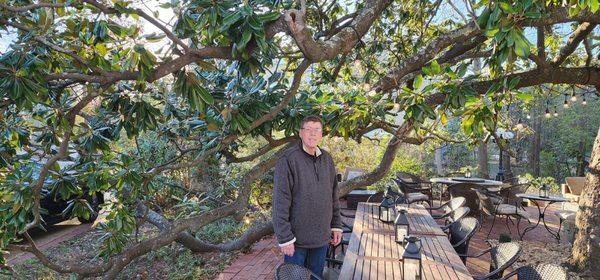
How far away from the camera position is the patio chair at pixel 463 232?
3529mm

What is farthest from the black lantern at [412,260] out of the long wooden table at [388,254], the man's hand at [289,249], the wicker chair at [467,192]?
the wicker chair at [467,192]

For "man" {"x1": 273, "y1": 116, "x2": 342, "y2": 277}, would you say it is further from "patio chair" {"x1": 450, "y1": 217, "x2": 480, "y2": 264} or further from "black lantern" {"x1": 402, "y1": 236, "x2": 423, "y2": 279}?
"patio chair" {"x1": 450, "y1": 217, "x2": 480, "y2": 264}

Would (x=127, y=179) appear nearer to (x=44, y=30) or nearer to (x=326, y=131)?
(x=44, y=30)

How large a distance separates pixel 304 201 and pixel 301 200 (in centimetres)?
2

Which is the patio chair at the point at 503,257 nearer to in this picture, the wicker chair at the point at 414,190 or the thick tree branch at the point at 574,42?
the thick tree branch at the point at 574,42

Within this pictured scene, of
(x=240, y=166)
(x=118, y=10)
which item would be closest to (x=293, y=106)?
(x=118, y=10)

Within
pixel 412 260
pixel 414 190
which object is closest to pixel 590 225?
pixel 412 260

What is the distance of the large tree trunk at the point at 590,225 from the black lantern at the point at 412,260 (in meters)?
2.74

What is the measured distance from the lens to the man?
8.71 ft

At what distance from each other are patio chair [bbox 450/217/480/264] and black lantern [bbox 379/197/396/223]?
2.10ft

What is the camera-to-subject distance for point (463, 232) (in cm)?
384

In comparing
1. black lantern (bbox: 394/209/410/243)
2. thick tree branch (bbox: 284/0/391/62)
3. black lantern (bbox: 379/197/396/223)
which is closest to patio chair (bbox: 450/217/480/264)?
black lantern (bbox: 379/197/396/223)

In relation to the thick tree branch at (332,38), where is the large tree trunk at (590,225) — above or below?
below

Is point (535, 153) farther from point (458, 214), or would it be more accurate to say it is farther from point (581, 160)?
point (458, 214)
